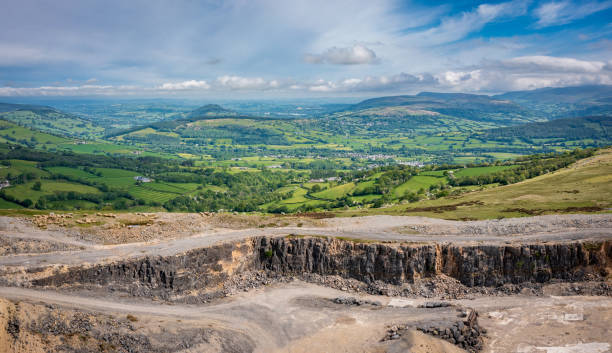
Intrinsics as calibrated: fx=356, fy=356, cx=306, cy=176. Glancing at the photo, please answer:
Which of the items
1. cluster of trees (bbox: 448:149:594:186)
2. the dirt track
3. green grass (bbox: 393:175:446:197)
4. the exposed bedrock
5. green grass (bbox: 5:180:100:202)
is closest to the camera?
the exposed bedrock

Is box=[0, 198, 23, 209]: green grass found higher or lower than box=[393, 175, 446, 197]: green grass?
lower

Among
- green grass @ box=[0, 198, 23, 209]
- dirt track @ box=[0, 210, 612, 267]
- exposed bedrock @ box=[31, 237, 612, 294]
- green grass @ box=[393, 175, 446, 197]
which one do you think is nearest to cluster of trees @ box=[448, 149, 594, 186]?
green grass @ box=[393, 175, 446, 197]

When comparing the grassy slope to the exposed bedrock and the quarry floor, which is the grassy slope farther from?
the exposed bedrock

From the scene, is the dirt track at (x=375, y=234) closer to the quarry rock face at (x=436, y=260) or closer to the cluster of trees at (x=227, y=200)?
the quarry rock face at (x=436, y=260)

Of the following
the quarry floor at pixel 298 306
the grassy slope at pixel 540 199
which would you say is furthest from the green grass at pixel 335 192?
the quarry floor at pixel 298 306

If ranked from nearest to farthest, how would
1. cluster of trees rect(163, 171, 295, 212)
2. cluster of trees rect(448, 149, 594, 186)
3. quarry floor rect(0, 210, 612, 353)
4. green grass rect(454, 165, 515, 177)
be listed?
quarry floor rect(0, 210, 612, 353), cluster of trees rect(448, 149, 594, 186), green grass rect(454, 165, 515, 177), cluster of trees rect(163, 171, 295, 212)

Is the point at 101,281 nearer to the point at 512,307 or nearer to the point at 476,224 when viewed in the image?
the point at 512,307

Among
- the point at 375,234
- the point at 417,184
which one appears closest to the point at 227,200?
the point at 417,184
